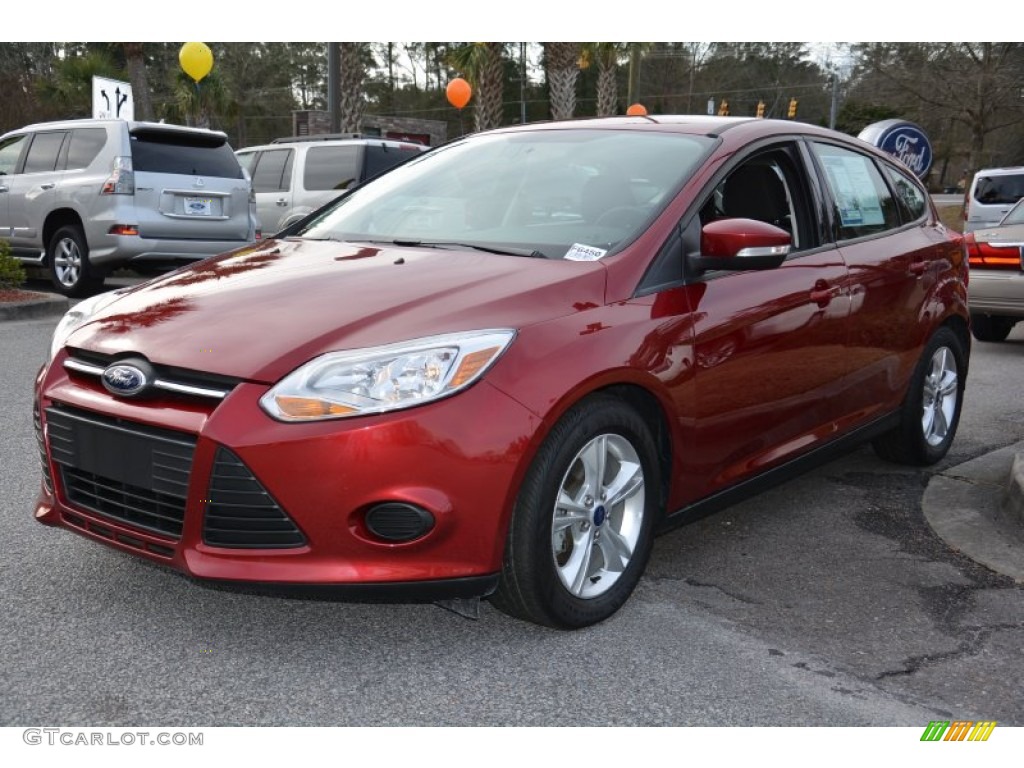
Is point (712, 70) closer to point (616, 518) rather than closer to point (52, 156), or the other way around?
point (52, 156)

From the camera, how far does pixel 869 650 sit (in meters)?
3.36

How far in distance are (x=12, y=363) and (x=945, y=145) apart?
5282 centimetres

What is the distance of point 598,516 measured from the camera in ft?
11.1

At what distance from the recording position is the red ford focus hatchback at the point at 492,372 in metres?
2.90

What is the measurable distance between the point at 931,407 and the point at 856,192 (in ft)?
4.28

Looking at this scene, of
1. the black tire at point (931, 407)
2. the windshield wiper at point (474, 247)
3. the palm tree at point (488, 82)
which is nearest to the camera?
the windshield wiper at point (474, 247)

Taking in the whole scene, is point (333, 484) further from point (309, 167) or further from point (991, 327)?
point (309, 167)

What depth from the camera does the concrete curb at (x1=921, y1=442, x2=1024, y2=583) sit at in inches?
168

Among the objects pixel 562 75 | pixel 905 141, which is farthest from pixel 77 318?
pixel 562 75

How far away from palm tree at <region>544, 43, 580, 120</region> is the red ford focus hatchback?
2192cm

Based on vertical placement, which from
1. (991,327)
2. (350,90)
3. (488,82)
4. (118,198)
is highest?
(488,82)

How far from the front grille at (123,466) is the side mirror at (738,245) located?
179cm

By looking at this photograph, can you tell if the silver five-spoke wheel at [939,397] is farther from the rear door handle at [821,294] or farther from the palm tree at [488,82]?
the palm tree at [488,82]

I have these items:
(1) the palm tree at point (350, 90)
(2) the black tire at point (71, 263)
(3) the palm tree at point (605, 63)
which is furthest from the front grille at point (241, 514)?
(3) the palm tree at point (605, 63)
